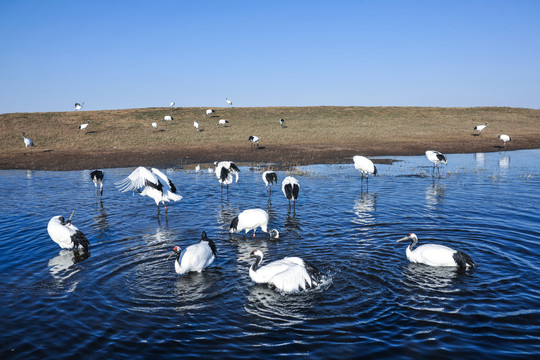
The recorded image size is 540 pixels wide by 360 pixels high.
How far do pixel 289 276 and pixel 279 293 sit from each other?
436mm

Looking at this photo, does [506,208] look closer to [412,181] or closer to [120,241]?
[412,181]

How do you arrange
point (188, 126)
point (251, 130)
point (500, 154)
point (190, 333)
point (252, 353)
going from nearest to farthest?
point (252, 353)
point (190, 333)
point (500, 154)
point (251, 130)
point (188, 126)

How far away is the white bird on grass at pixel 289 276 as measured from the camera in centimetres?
774

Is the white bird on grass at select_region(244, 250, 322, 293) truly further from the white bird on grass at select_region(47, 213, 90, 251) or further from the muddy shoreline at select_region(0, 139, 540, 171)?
the muddy shoreline at select_region(0, 139, 540, 171)

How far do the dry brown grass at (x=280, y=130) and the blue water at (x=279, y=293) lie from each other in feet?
57.7

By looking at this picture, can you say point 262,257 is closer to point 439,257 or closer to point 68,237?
point 439,257

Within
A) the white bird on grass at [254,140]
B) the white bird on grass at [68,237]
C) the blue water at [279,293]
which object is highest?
the white bird on grass at [254,140]

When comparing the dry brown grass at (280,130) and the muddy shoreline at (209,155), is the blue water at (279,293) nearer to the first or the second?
the muddy shoreline at (209,155)

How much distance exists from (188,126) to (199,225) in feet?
132

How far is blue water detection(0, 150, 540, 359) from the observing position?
6113mm

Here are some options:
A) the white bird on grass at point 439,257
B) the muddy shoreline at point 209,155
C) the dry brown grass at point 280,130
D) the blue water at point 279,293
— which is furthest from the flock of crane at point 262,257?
the dry brown grass at point 280,130

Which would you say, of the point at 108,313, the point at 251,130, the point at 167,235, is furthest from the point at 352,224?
the point at 251,130

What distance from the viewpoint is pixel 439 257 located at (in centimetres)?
870

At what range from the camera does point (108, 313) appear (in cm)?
711
